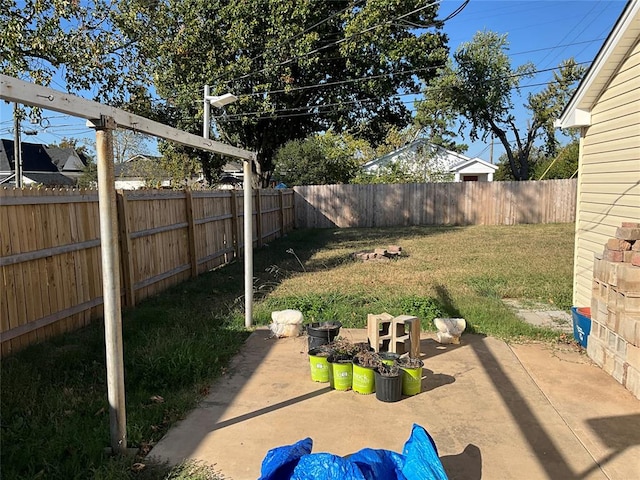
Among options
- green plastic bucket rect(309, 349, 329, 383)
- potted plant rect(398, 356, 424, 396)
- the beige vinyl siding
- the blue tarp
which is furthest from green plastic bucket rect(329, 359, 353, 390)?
the beige vinyl siding

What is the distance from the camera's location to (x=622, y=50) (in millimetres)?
4723

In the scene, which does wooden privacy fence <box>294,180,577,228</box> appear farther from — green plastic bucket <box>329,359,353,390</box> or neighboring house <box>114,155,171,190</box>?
green plastic bucket <box>329,359,353,390</box>

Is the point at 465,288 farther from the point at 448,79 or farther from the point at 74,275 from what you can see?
the point at 448,79

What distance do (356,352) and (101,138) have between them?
2.60 metres

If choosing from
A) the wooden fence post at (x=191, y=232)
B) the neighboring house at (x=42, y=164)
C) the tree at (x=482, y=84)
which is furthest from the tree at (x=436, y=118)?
the neighboring house at (x=42, y=164)

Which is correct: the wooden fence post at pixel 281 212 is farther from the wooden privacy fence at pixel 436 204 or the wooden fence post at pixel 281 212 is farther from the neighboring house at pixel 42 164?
the neighboring house at pixel 42 164

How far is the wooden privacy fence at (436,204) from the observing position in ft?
61.6

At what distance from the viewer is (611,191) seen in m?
5.14

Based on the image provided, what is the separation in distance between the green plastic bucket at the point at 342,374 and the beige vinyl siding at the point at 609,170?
10.6 ft

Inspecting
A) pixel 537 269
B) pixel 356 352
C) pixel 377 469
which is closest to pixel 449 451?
pixel 377 469

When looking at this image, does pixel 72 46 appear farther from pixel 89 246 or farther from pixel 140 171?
pixel 140 171

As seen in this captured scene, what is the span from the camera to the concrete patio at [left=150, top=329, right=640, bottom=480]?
279cm

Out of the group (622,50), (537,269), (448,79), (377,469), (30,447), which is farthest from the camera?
(448,79)

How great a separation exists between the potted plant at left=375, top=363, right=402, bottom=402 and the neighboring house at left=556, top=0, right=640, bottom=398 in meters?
1.89
